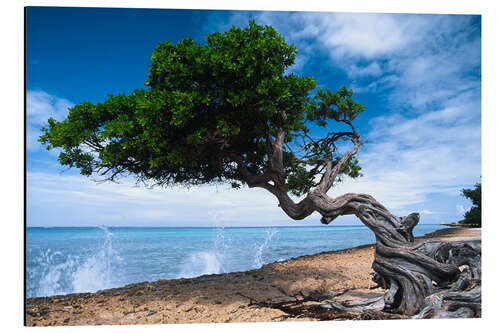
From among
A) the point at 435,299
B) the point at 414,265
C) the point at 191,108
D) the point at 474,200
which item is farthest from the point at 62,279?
the point at 474,200

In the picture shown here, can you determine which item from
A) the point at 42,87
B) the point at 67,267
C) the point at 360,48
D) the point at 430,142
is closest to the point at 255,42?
the point at 360,48

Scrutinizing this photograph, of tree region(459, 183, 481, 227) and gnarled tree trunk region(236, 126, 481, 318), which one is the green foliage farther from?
tree region(459, 183, 481, 227)

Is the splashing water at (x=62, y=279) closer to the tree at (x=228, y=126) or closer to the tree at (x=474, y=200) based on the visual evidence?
the tree at (x=228, y=126)

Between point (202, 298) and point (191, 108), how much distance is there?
118 inches

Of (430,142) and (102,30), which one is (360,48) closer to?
(430,142)

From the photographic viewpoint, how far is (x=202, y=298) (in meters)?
5.18

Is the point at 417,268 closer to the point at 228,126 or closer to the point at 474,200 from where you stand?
the point at 228,126

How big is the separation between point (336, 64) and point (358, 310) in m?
4.41

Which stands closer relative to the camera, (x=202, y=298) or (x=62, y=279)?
(x=202, y=298)

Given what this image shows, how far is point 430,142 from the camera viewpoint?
6.42m

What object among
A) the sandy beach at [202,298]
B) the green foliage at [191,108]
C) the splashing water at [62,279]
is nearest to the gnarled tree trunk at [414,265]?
the sandy beach at [202,298]

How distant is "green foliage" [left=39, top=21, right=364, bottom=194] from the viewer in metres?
4.34

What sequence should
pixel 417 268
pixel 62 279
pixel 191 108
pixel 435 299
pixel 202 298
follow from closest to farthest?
pixel 435 299
pixel 417 268
pixel 191 108
pixel 202 298
pixel 62 279

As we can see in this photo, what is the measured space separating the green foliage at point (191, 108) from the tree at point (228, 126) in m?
0.01
